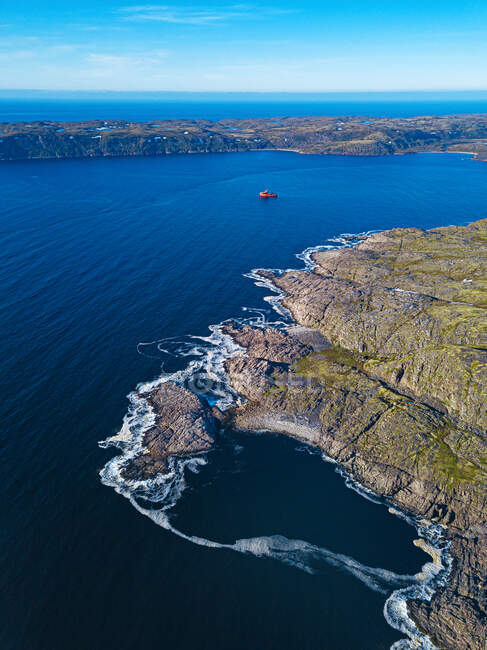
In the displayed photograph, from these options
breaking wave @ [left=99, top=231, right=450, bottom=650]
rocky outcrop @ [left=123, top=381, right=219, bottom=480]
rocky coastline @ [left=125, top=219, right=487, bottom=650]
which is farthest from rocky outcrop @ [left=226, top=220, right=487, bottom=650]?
rocky outcrop @ [left=123, top=381, right=219, bottom=480]

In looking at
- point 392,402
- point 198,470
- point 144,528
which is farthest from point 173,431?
point 392,402

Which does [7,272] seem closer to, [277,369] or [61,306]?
[61,306]

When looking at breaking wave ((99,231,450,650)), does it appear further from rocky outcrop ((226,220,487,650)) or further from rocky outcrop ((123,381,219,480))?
rocky outcrop ((226,220,487,650))

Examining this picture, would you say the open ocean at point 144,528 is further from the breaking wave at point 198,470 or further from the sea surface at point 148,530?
the breaking wave at point 198,470

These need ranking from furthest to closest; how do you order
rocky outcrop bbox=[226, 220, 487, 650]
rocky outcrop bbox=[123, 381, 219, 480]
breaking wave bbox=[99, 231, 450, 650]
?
rocky outcrop bbox=[123, 381, 219, 480]
rocky outcrop bbox=[226, 220, 487, 650]
breaking wave bbox=[99, 231, 450, 650]

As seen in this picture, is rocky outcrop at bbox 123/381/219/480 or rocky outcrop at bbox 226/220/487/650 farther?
rocky outcrop at bbox 123/381/219/480
